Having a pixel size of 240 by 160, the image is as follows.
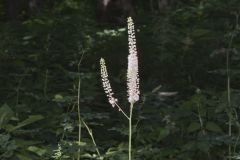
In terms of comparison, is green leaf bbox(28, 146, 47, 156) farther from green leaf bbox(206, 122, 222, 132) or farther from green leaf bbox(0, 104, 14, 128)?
green leaf bbox(206, 122, 222, 132)

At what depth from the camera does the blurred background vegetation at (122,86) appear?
11.9 feet

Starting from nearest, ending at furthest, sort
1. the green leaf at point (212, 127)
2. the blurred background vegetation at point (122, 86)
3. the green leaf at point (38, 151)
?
1. the green leaf at point (38, 151)
2. the blurred background vegetation at point (122, 86)
3. the green leaf at point (212, 127)

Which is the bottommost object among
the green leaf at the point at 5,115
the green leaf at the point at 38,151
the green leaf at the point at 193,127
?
the green leaf at the point at 38,151

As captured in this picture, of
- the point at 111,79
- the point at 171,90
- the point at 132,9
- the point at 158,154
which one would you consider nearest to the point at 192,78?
the point at 171,90

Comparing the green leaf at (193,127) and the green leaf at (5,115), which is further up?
the green leaf at (5,115)

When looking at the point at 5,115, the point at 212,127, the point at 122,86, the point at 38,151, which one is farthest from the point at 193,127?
the point at 122,86

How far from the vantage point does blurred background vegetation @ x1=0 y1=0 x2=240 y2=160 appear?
3623 millimetres

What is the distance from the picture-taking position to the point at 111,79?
587cm

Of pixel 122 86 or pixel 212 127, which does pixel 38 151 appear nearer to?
pixel 212 127

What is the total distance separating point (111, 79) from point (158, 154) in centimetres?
230

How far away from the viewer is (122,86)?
5812 mm

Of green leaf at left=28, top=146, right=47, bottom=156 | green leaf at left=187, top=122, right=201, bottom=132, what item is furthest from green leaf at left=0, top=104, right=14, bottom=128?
green leaf at left=187, top=122, right=201, bottom=132

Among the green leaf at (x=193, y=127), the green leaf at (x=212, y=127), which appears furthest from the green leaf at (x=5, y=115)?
the green leaf at (x=212, y=127)

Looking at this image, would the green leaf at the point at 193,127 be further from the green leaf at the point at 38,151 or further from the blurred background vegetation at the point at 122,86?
the green leaf at the point at 38,151
